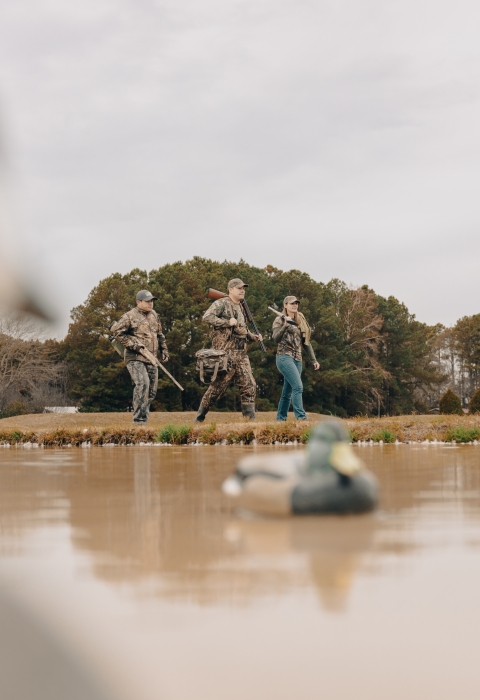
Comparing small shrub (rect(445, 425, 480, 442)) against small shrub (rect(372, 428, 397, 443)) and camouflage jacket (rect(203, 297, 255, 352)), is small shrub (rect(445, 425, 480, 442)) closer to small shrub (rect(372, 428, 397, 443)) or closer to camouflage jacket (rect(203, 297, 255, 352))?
small shrub (rect(372, 428, 397, 443))

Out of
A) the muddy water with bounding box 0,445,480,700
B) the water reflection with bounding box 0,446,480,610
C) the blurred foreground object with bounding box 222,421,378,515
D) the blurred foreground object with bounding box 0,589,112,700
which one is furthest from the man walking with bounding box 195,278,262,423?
the blurred foreground object with bounding box 0,589,112,700

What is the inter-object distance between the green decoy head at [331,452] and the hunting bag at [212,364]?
10.5 metres

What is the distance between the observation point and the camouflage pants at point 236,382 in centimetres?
1408

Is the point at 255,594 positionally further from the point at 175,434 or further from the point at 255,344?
the point at 255,344

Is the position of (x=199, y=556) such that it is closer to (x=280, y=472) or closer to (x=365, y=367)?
(x=280, y=472)

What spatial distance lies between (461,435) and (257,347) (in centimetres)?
3744

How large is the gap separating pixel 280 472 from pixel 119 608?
136 centimetres

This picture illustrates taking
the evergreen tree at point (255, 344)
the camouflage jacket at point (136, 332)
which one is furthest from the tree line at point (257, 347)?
the camouflage jacket at point (136, 332)

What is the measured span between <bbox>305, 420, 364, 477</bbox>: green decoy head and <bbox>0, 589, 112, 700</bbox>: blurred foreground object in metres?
1.46

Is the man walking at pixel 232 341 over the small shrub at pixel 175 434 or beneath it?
over

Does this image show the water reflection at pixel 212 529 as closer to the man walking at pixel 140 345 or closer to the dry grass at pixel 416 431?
the dry grass at pixel 416 431

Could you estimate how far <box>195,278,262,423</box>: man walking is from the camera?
14219mm

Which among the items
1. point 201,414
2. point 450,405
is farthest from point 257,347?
point 201,414

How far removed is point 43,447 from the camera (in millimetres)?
12180
